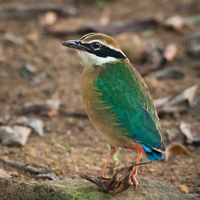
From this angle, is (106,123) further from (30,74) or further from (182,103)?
(30,74)

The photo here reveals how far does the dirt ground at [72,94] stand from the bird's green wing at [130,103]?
109cm

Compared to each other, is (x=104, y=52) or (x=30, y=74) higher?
(x=104, y=52)

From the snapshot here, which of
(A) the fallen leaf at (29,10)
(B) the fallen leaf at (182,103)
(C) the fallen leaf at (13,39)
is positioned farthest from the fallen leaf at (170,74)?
(A) the fallen leaf at (29,10)

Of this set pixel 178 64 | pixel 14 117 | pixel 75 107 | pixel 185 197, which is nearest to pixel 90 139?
pixel 75 107

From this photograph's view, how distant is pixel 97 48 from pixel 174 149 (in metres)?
2.06

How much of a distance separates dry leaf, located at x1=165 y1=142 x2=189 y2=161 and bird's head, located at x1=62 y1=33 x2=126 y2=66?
1.71 m

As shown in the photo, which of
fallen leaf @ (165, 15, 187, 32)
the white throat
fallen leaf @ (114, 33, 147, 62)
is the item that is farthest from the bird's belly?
fallen leaf @ (165, 15, 187, 32)

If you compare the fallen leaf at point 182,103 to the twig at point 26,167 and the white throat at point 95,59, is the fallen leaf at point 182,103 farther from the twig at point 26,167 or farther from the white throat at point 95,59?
the twig at point 26,167

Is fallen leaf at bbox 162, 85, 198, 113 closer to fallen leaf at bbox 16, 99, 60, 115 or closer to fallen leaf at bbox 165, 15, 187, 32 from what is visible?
fallen leaf at bbox 16, 99, 60, 115

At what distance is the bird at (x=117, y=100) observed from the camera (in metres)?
3.70

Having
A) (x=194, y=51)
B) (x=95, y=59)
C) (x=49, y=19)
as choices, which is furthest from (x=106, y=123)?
(x=49, y=19)

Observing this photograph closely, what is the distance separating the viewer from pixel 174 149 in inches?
200

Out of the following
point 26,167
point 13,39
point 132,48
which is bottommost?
point 26,167

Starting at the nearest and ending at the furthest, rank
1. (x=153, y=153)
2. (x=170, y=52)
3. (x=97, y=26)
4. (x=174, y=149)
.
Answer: (x=153, y=153)
(x=174, y=149)
(x=170, y=52)
(x=97, y=26)
